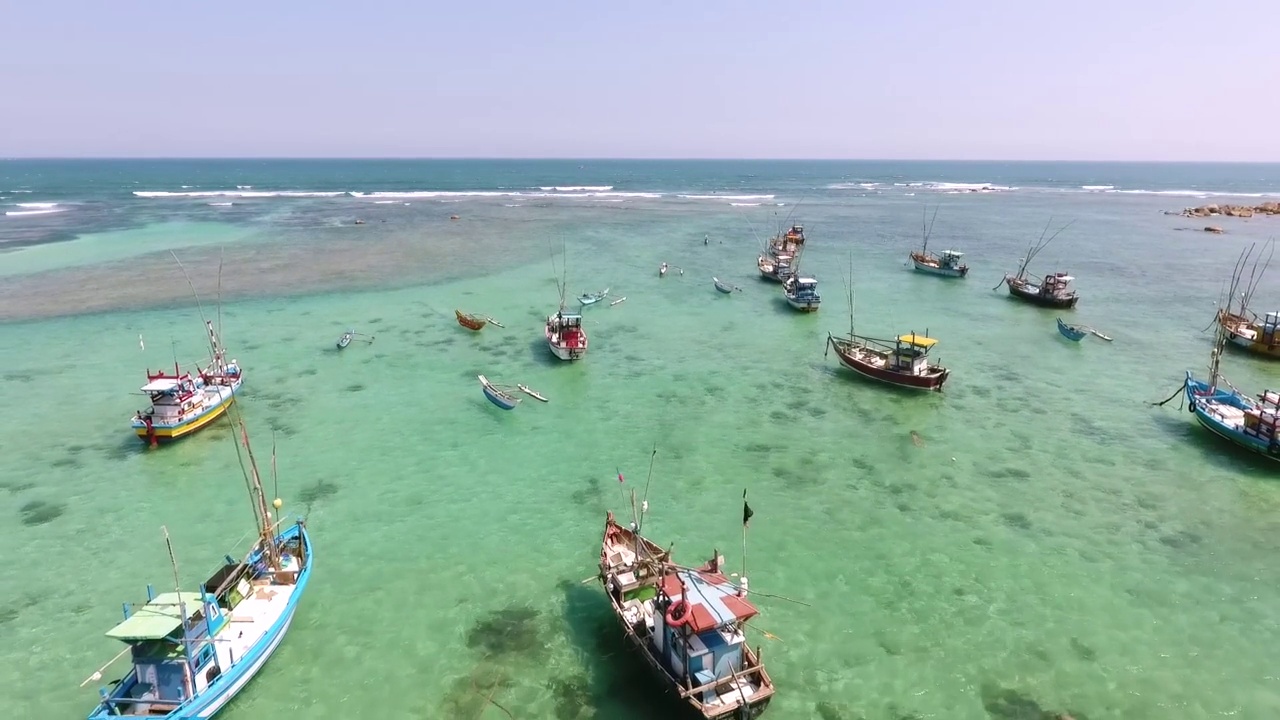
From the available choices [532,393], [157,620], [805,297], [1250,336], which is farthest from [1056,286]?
[157,620]

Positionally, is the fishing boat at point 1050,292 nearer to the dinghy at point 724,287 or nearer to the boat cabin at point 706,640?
the dinghy at point 724,287

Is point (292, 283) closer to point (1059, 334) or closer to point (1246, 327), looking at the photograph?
point (1059, 334)

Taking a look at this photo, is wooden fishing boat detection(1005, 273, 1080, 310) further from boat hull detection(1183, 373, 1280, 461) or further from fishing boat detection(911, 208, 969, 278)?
boat hull detection(1183, 373, 1280, 461)

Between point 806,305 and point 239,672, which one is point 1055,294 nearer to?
point 806,305

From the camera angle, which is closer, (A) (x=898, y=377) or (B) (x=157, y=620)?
(B) (x=157, y=620)

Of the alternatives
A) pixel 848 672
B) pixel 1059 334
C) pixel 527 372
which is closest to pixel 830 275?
pixel 1059 334

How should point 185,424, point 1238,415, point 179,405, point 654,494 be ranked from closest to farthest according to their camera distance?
point 654,494, point 179,405, point 185,424, point 1238,415
